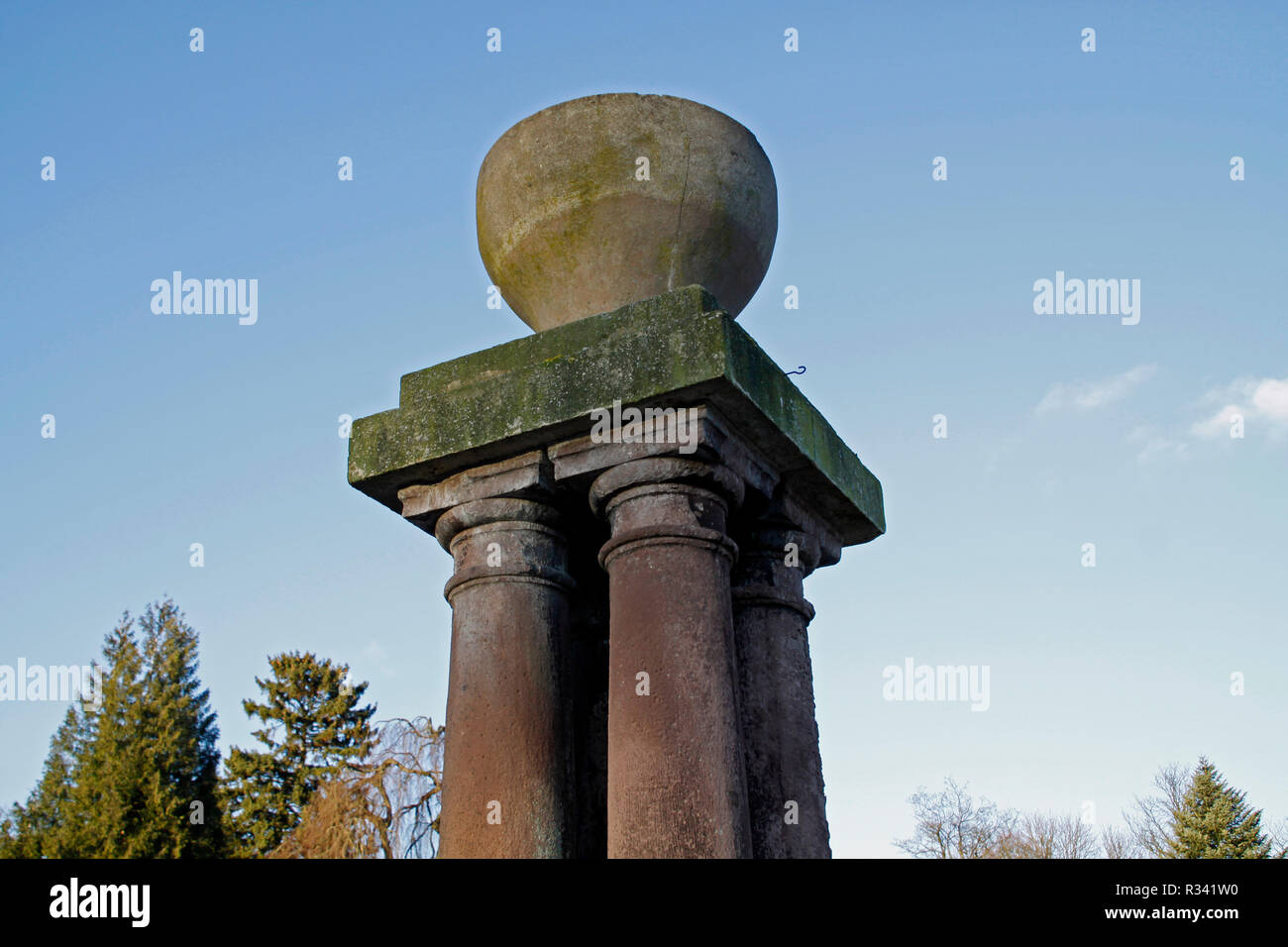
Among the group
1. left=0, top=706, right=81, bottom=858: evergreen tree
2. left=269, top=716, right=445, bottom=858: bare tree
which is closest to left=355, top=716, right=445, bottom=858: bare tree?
left=269, top=716, right=445, bottom=858: bare tree

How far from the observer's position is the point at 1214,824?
96.5 feet

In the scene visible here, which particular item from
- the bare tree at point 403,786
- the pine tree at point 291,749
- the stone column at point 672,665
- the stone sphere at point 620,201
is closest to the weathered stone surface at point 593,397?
the stone column at point 672,665

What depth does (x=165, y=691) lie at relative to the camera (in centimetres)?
3222

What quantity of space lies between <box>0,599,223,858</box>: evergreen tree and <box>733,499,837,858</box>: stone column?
24177 mm

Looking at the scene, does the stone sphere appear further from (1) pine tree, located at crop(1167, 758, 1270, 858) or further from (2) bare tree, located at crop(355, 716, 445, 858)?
(1) pine tree, located at crop(1167, 758, 1270, 858)

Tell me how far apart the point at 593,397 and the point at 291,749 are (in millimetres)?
32273

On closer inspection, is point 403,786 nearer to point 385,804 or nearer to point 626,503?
point 385,804

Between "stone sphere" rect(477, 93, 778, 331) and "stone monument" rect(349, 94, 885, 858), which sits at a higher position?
"stone sphere" rect(477, 93, 778, 331)

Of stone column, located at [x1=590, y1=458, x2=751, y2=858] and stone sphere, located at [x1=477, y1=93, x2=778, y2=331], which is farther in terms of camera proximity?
stone sphere, located at [x1=477, y1=93, x2=778, y2=331]

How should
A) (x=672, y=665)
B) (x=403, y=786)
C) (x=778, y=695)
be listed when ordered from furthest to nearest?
(x=403, y=786) → (x=778, y=695) → (x=672, y=665)

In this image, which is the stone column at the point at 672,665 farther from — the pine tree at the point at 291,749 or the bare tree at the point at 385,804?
the pine tree at the point at 291,749

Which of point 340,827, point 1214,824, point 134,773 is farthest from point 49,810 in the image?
point 1214,824

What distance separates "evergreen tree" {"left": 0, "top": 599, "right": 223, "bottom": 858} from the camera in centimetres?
2848

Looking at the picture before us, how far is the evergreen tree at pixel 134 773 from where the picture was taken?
93.5 ft
